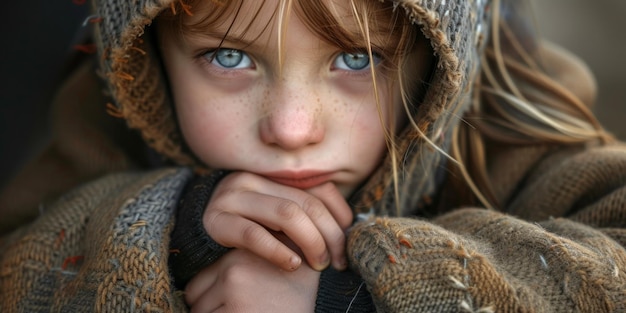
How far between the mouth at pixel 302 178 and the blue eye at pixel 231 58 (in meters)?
0.18

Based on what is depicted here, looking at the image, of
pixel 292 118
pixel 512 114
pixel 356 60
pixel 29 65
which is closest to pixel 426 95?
pixel 356 60

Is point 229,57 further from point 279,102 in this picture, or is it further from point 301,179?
point 301,179

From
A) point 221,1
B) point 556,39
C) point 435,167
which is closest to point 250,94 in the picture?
point 221,1

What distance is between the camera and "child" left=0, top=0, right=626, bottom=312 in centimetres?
101

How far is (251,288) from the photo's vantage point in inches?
43.8

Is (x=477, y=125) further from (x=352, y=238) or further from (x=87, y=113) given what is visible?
(x=87, y=113)

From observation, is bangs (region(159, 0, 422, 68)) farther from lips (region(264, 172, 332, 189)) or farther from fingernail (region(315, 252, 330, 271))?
fingernail (region(315, 252, 330, 271))

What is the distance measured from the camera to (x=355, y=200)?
1307 mm

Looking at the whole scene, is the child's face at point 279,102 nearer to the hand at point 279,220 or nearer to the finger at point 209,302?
the hand at point 279,220

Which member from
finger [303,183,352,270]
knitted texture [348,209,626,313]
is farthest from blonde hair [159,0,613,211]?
knitted texture [348,209,626,313]

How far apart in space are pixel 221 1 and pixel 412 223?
0.43 m

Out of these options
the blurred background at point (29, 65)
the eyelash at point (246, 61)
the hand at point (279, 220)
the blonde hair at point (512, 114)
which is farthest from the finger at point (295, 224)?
the blurred background at point (29, 65)

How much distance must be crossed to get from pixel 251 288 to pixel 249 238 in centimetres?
8

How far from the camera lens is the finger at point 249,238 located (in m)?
1.08
